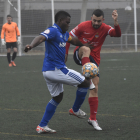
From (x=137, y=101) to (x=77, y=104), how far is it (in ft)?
6.61

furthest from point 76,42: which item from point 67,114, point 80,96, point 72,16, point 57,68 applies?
point 72,16

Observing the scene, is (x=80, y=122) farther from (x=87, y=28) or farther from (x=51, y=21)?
(x=51, y=21)

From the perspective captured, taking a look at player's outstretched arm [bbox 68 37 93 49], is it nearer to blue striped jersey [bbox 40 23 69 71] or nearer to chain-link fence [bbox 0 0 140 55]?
blue striped jersey [bbox 40 23 69 71]

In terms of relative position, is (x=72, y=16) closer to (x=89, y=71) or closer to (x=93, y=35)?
(x=93, y=35)

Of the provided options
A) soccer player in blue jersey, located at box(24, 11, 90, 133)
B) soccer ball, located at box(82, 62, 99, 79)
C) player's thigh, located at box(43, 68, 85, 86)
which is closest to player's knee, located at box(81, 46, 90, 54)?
soccer ball, located at box(82, 62, 99, 79)

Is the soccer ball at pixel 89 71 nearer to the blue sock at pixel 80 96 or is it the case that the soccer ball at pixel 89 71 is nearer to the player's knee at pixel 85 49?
the blue sock at pixel 80 96

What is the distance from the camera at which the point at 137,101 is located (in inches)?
255

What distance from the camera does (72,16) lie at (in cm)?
2605

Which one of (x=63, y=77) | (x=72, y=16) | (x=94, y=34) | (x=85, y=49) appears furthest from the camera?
(x=72, y=16)

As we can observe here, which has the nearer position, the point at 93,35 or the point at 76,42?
the point at 76,42

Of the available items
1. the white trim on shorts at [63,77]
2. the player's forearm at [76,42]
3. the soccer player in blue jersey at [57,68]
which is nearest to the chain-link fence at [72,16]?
the player's forearm at [76,42]

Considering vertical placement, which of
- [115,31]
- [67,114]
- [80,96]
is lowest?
[67,114]

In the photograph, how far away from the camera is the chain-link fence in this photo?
23.4 metres

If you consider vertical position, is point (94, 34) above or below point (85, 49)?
above
